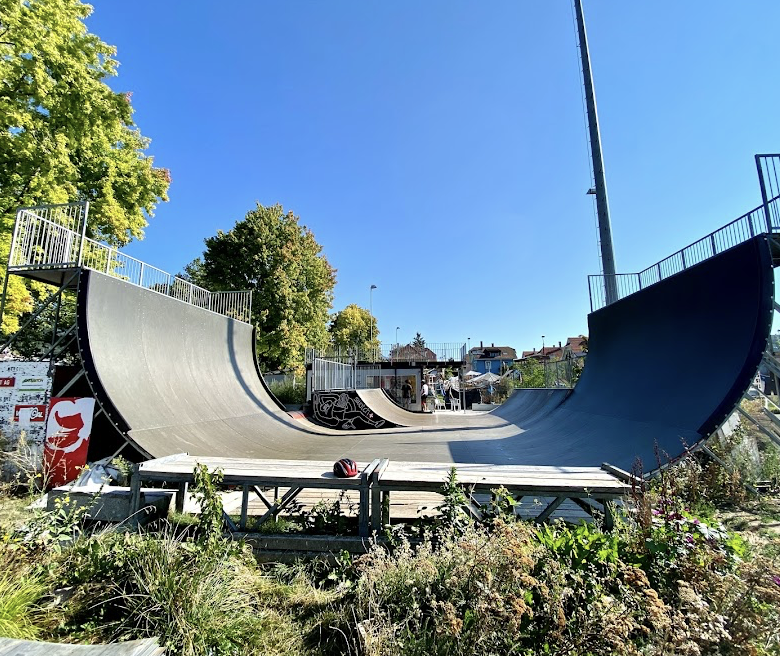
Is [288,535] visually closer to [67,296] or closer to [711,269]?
[711,269]

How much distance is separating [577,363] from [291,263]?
16203 millimetres

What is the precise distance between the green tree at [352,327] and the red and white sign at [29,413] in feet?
141

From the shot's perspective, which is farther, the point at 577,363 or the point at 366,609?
the point at 577,363

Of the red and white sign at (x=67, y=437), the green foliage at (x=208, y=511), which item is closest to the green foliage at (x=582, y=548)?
the green foliage at (x=208, y=511)

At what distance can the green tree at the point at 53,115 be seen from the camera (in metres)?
9.40

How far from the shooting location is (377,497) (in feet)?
10.7

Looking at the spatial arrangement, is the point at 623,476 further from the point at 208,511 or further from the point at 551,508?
the point at 208,511

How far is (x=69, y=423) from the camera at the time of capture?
525 cm

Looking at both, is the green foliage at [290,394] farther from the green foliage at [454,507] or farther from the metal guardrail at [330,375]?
the green foliage at [454,507]

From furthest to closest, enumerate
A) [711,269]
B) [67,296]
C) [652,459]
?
[67,296], [711,269], [652,459]

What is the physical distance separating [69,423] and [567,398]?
36.5ft

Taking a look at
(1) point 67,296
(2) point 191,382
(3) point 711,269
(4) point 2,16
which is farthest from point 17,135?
(3) point 711,269

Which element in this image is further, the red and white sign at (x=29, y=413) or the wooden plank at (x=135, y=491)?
the red and white sign at (x=29, y=413)

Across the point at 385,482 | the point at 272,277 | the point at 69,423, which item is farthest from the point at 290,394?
the point at 385,482
